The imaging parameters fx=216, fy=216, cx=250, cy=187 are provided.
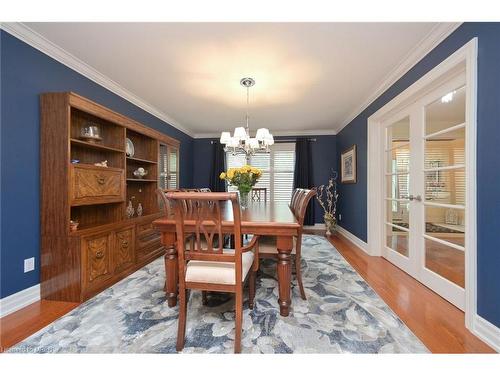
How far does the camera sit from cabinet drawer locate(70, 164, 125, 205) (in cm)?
192

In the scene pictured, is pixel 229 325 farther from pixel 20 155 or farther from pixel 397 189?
pixel 397 189

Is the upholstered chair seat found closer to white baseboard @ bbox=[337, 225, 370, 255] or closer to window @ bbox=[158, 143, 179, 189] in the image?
window @ bbox=[158, 143, 179, 189]

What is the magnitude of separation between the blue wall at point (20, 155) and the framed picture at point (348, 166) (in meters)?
4.12

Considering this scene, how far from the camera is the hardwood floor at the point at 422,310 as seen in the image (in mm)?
1345

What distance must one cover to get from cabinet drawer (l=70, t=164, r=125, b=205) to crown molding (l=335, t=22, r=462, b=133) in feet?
10.5

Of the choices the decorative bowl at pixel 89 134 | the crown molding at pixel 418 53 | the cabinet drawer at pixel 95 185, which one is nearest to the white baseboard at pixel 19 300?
the cabinet drawer at pixel 95 185

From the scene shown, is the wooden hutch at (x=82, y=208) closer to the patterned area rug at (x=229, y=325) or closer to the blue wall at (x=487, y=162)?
the patterned area rug at (x=229, y=325)

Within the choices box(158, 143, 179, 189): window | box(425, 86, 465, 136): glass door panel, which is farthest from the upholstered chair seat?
box(158, 143, 179, 189): window

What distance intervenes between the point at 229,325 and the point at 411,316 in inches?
54.0

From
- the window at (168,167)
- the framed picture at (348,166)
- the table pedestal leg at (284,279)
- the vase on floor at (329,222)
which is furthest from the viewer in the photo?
the vase on floor at (329,222)

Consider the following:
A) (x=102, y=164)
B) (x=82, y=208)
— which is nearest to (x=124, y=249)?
(x=82, y=208)

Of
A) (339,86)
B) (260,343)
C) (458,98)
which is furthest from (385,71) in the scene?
(260,343)

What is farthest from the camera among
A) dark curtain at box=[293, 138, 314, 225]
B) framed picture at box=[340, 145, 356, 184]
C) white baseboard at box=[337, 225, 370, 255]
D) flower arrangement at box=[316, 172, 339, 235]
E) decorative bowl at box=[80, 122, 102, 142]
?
dark curtain at box=[293, 138, 314, 225]
